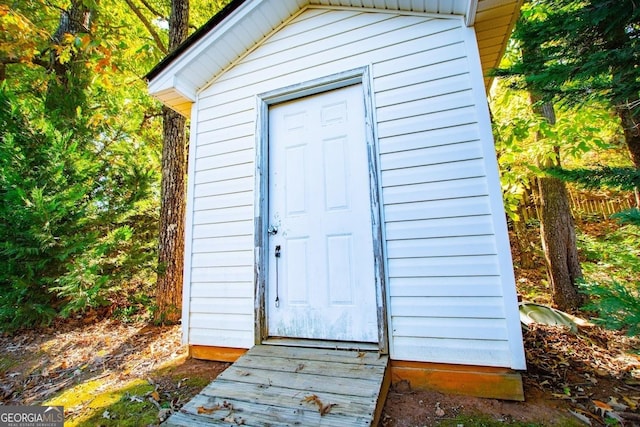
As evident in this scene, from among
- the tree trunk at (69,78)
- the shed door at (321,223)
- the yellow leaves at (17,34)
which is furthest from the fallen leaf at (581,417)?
the tree trunk at (69,78)

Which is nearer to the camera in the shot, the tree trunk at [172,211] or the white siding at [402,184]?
the white siding at [402,184]

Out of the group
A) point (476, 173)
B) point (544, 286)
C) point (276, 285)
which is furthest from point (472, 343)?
point (544, 286)

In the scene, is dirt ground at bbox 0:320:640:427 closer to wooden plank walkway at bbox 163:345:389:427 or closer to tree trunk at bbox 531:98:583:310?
wooden plank walkway at bbox 163:345:389:427

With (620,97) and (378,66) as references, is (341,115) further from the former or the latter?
(620,97)

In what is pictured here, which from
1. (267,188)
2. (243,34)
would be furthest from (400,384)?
(243,34)

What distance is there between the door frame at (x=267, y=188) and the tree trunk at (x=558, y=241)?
3166 millimetres

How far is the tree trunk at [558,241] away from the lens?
396cm

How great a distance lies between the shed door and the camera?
8.18 feet

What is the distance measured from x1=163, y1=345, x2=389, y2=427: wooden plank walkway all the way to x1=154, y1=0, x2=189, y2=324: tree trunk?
2403mm

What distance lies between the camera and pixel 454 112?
2338mm

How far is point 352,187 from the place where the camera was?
263 centimetres

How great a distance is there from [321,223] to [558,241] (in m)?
3.91

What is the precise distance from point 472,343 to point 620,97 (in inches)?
76.6

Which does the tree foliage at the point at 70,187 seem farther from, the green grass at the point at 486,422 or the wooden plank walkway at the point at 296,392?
the green grass at the point at 486,422
